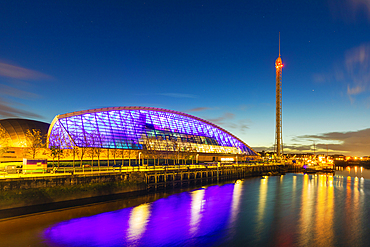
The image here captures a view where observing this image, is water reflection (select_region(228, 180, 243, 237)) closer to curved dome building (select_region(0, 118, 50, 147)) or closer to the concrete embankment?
the concrete embankment


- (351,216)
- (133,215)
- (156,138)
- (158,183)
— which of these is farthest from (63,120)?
(351,216)

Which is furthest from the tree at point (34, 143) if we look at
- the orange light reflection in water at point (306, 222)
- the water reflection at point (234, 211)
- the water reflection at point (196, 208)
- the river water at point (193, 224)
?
the orange light reflection in water at point (306, 222)

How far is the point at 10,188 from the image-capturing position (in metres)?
32.2

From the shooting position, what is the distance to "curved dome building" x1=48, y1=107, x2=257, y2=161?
77.5 meters

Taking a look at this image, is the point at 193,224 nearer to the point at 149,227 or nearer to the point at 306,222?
the point at 149,227

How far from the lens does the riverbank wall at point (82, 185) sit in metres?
32.5

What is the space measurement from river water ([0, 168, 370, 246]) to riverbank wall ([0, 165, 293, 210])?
12.5ft

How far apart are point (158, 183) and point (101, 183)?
14.8m

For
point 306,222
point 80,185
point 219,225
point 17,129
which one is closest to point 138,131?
point 17,129

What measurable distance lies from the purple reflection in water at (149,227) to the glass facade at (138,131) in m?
36.3

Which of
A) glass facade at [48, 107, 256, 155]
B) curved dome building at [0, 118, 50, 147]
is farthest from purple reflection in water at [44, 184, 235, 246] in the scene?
curved dome building at [0, 118, 50, 147]

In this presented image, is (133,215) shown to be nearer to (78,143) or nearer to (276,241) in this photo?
(276,241)

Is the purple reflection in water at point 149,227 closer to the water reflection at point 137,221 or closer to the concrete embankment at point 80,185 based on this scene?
the water reflection at point 137,221

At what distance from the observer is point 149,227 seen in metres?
29.8
